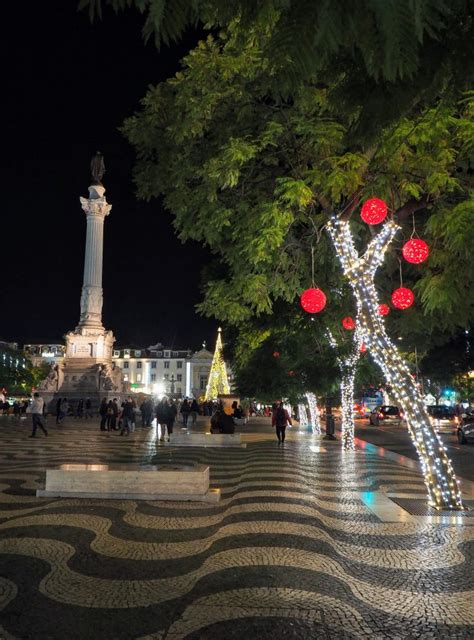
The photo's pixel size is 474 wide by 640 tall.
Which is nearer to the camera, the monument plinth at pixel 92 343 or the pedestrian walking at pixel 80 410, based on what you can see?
the pedestrian walking at pixel 80 410

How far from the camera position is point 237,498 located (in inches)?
368

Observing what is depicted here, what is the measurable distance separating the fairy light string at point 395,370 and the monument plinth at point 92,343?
4276 centimetres

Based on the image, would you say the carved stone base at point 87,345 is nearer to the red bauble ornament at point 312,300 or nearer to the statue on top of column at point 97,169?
the statue on top of column at point 97,169

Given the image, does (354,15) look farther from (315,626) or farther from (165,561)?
(165,561)

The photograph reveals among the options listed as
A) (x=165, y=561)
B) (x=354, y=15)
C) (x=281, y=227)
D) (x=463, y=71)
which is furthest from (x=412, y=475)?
(x=354, y=15)

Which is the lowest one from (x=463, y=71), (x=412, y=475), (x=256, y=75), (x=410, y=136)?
(x=412, y=475)

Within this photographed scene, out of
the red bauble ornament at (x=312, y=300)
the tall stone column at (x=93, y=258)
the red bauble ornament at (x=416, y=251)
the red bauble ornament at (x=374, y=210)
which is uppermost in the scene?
the tall stone column at (x=93, y=258)

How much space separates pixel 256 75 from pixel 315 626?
8.58 m

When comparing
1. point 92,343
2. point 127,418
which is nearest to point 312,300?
point 127,418

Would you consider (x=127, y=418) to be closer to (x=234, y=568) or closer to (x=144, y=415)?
(x=144, y=415)

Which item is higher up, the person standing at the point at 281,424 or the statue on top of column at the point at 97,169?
the statue on top of column at the point at 97,169

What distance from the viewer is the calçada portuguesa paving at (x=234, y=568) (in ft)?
13.6

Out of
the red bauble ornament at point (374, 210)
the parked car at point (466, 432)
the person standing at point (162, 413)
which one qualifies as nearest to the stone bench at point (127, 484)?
the red bauble ornament at point (374, 210)

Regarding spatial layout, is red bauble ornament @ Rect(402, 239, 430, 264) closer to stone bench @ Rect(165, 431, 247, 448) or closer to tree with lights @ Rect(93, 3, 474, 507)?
tree with lights @ Rect(93, 3, 474, 507)
